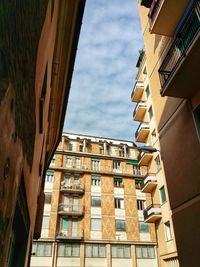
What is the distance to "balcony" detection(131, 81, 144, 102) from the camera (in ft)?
83.9

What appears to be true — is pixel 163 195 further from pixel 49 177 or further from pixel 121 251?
pixel 49 177

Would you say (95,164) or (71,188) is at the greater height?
(95,164)

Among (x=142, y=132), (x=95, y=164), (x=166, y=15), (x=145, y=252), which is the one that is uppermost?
(x=95, y=164)

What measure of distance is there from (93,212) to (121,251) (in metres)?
6.32

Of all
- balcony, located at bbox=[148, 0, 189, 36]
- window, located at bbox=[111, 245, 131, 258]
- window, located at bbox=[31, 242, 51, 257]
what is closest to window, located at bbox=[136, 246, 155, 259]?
window, located at bbox=[111, 245, 131, 258]

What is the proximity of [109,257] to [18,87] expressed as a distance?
33565 mm

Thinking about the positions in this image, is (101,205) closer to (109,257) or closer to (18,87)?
(109,257)

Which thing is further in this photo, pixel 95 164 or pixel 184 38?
pixel 95 164

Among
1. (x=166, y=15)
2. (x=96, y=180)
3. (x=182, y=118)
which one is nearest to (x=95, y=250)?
(x=96, y=180)

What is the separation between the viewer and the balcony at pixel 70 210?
110 feet

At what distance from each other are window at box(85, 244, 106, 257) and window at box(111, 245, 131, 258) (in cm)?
130

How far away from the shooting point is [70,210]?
34219 millimetres

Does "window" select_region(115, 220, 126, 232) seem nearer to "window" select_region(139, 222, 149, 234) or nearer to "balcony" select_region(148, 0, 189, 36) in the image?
"window" select_region(139, 222, 149, 234)

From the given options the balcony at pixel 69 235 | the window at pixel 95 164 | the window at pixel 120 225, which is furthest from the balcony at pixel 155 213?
the window at pixel 95 164
